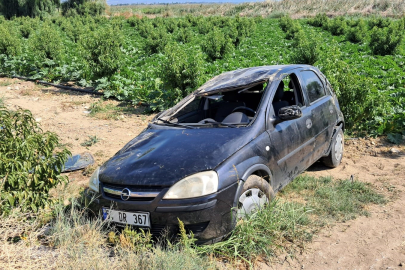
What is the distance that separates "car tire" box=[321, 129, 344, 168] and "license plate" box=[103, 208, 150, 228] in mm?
3433

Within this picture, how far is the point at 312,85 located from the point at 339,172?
1.49 m

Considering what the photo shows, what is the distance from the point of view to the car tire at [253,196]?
350 centimetres

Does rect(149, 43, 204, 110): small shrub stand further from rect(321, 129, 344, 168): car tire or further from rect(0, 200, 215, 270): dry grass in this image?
rect(0, 200, 215, 270): dry grass

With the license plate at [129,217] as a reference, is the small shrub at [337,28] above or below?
above

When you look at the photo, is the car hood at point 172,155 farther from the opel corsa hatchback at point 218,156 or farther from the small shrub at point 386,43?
the small shrub at point 386,43

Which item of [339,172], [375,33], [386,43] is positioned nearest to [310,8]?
[375,33]

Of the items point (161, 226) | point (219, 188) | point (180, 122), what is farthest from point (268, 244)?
point (180, 122)

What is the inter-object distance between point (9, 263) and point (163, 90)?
772cm

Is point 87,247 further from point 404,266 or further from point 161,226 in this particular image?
point 404,266

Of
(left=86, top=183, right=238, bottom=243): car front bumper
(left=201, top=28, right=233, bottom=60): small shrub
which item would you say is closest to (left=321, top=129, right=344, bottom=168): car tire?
(left=86, top=183, right=238, bottom=243): car front bumper

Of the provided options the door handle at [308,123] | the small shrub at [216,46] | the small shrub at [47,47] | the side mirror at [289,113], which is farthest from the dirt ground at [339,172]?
the small shrub at [216,46]

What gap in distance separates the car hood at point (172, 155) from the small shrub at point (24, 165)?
22.6 inches

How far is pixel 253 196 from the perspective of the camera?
3.63m

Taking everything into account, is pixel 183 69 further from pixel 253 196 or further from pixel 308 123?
pixel 253 196
